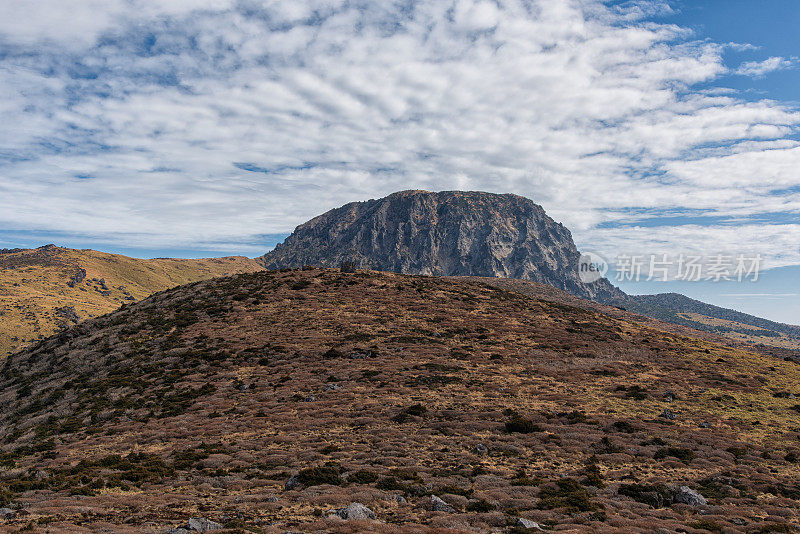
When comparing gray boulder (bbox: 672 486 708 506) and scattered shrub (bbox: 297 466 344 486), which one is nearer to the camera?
gray boulder (bbox: 672 486 708 506)

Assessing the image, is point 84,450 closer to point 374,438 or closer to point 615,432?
point 374,438

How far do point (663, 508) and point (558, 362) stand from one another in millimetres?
33178

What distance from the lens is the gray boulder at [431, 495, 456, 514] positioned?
60.2 feet

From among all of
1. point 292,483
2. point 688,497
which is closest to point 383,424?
point 292,483

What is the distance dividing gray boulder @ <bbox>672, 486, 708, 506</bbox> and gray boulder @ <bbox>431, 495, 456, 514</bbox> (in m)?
12.7

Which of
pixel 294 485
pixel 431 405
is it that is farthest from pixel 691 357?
pixel 294 485

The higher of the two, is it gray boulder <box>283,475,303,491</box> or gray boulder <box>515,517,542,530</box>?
gray boulder <box>515,517,542,530</box>

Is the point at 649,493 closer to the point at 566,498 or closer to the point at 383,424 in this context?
the point at 566,498

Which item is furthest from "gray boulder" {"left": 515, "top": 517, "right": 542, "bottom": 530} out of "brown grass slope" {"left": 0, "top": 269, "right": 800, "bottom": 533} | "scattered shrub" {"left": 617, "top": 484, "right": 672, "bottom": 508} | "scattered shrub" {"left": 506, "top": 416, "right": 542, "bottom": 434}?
"scattered shrub" {"left": 506, "top": 416, "right": 542, "bottom": 434}

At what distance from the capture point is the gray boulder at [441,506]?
18.3m

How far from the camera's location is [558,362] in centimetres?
5200

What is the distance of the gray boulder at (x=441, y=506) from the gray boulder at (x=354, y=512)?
3086mm

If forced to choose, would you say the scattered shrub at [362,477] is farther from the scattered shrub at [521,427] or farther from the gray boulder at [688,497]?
the gray boulder at [688,497]

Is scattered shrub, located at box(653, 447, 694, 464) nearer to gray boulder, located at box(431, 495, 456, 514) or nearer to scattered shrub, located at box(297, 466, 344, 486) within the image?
gray boulder, located at box(431, 495, 456, 514)
